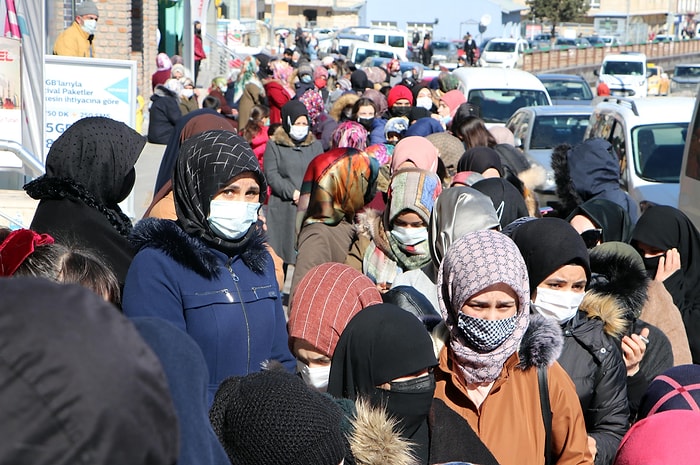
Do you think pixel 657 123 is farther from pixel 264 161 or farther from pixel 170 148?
pixel 170 148

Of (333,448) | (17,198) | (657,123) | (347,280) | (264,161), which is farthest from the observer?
(657,123)

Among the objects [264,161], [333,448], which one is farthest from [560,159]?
[333,448]

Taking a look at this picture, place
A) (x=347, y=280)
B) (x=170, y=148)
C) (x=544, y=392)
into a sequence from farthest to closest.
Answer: (x=170, y=148) → (x=347, y=280) → (x=544, y=392)

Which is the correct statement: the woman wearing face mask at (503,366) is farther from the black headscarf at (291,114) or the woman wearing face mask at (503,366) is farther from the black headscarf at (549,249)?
the black headscarf at (291,114)

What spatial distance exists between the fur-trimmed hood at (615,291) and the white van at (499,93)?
13.1 m

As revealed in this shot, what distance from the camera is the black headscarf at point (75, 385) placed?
44.6 inches

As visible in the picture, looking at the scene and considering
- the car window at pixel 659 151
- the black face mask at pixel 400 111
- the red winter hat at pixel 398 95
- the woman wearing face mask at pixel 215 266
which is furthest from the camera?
the red winter hat at pixel 398 95

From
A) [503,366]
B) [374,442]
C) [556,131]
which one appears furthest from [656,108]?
[374,442]

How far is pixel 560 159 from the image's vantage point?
806cm

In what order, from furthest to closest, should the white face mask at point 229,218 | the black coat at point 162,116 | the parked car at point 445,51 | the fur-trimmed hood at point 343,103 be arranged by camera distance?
the parked car at point 445,51 → the black coat at point 162,116 → the fur-trimmed hood at point 343,103 → the white face mask at point 229,218

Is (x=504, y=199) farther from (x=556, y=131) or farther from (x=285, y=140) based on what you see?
(x=556, y=131)

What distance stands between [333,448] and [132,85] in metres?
6.90

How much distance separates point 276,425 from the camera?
229cm

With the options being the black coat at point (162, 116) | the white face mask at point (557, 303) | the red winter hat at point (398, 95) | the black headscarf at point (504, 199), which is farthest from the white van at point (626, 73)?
the white face mask at point (557, 303)
